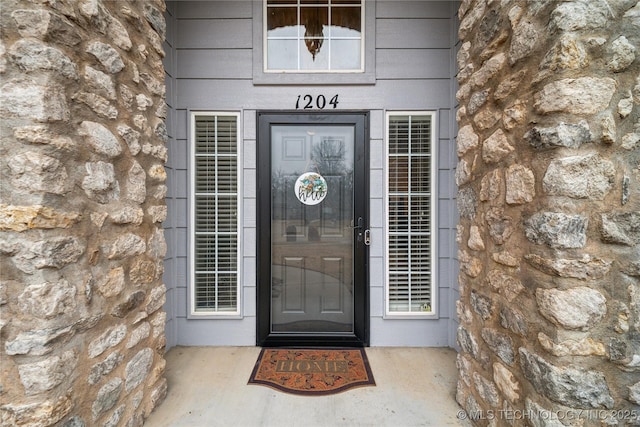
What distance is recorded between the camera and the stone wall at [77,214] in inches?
41.0

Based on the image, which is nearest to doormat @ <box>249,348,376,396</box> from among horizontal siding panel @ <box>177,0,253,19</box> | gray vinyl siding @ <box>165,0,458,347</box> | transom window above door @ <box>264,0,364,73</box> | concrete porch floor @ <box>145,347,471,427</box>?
concrete porch floor @ <box>145,347,471,427</box>

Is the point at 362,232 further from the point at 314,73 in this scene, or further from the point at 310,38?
the point at 310,38

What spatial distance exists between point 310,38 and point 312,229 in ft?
5.50

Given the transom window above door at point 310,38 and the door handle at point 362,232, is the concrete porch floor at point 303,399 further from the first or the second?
the transom window above door at point 310,38

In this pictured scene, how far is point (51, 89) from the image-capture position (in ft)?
3.56

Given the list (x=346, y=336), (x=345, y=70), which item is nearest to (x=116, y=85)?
(x=345, y=70)

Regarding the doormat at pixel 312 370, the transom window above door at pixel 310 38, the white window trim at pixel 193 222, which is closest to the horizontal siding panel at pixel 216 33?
the transom window above door at pixel 310 38

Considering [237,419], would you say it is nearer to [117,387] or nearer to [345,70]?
[117,387]

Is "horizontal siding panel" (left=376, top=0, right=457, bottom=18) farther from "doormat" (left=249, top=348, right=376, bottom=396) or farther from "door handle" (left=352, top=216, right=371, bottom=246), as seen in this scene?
"doormat" (left=249, top=348, right=376, bottom=396)

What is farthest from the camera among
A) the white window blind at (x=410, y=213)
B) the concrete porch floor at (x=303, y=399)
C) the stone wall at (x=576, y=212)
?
the white window blind at (x=410, y=213)

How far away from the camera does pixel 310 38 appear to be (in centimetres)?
250

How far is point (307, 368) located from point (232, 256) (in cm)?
110

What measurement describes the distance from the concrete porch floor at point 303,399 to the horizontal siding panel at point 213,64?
2.36m

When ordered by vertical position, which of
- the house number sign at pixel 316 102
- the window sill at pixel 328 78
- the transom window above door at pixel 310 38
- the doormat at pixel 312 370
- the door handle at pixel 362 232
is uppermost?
the transom window above door at pixel 310 38
